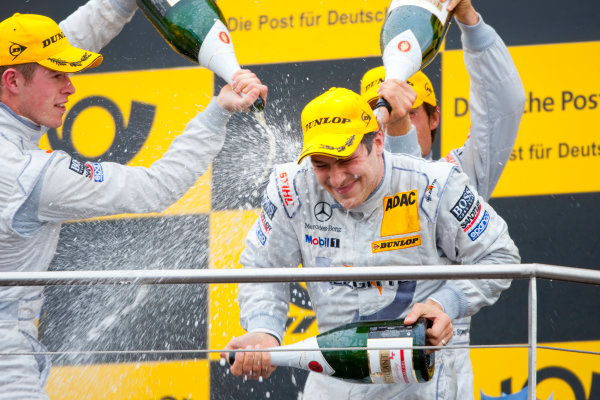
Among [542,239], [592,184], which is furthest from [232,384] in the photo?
[592,184]

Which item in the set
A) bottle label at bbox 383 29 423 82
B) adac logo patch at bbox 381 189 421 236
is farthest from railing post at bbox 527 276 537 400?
bottle label at bbox 383 29 423 82

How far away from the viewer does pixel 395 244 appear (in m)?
2.00

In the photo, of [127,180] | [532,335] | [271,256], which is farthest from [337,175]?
Result: [127,180]

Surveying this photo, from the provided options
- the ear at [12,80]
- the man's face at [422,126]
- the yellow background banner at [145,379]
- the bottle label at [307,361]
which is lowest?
the yellow background banner at [145,379]

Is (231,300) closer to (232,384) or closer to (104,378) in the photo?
(232,384)

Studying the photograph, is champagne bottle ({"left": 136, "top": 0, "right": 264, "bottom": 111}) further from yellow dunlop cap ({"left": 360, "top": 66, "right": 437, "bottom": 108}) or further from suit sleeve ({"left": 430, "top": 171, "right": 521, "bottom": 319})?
suit sleeve ({"left": 430, "top": 171, "right": 521, "bottom": 319})

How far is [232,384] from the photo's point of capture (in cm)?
308

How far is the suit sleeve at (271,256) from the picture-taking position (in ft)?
6.75

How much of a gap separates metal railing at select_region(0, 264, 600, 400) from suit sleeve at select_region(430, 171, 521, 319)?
35cm

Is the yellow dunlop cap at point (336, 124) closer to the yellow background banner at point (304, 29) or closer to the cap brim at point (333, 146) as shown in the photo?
the cap brim at point (333, 146)

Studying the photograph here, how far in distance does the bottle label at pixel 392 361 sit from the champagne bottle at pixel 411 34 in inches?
25.2

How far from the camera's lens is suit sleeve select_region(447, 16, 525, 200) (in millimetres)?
2381

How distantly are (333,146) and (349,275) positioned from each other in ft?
1.17

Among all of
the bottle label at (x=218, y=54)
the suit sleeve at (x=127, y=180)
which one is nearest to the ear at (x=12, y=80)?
the suit sleeve at (x=127, y=180)
